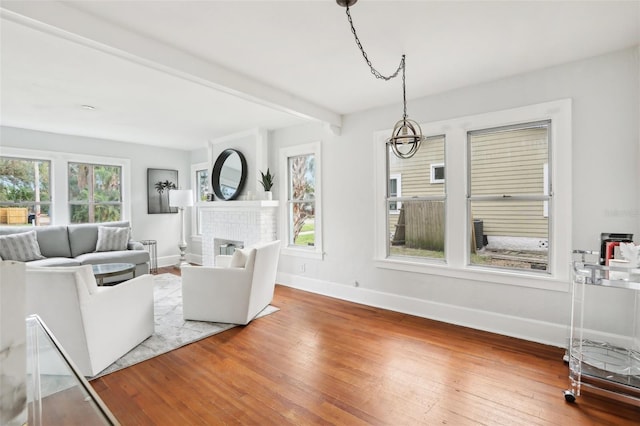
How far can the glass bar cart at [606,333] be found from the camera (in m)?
2.15

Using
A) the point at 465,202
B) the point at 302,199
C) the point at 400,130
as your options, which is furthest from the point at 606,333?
the point at 302,199

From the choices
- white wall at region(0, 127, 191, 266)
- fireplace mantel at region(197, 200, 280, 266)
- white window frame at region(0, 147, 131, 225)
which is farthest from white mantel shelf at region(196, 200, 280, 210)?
white window frame at region(0, 147, 131, 225)

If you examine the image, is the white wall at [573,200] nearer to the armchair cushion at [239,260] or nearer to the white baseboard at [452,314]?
the white baseboard at [452,314]

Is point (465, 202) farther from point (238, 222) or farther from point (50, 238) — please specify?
point (50, 238)

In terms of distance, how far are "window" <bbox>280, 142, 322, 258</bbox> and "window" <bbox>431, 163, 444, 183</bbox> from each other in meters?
1.63

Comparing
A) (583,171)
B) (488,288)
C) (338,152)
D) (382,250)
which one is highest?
(338,152)

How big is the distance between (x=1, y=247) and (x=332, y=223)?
4.56m

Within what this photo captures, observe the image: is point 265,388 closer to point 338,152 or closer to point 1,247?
point 338,152

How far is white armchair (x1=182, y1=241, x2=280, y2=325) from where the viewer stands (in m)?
3.33

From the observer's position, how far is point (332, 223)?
4.56 metres

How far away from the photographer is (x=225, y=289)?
3.35 m

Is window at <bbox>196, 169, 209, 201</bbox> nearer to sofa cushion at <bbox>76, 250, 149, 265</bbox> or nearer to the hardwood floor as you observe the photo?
sofa cushion at <bbox>76, 250, 149, 265</bbox>

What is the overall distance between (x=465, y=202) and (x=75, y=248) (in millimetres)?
5810

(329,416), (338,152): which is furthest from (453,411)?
(338,152)
